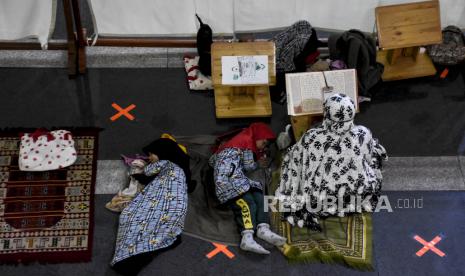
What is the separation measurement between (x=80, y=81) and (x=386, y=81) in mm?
2994

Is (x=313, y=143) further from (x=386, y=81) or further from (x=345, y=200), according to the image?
(x=386, y=81)

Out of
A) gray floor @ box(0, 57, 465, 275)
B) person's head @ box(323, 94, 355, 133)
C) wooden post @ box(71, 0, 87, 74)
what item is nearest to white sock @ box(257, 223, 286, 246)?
gray floor @ box(0, 57, 465, 275)

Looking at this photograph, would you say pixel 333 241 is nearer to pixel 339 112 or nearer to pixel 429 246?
pixel 429 246

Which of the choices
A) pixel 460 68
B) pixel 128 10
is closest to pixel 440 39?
pixel 460 68

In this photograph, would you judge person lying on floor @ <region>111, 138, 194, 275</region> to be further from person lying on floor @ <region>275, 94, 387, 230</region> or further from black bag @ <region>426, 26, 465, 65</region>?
black bag @ <region>426, 26, 465, 65</region>

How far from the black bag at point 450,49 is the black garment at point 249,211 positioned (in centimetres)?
249

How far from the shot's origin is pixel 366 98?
6.37m

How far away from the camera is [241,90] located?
627 cm

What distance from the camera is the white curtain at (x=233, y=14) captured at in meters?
6.48

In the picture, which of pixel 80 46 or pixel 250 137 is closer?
pixel 250 137

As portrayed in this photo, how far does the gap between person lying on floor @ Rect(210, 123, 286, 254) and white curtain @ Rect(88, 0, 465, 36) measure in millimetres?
1306

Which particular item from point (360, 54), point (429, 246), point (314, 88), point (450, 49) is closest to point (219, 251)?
point (314, 88)

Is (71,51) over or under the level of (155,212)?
over

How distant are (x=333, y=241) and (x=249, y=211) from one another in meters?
0.71
